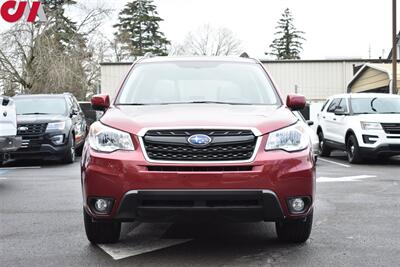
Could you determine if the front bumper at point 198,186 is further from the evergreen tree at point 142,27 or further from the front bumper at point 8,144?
the evergreen tree at point 142,27

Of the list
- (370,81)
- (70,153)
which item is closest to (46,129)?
(70,153)

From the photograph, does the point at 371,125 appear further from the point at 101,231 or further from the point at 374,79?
the point at 374,79

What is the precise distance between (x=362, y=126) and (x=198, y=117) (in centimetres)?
920

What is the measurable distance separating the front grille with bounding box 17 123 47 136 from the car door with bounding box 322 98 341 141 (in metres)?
7.06

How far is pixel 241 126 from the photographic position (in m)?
4.56

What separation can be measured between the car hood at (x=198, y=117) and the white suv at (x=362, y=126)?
27.3 ft

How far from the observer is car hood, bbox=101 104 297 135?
181 inches

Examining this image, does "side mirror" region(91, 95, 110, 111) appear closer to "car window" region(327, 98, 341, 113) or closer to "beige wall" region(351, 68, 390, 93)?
"car window" region(327, 98, 341, 113)

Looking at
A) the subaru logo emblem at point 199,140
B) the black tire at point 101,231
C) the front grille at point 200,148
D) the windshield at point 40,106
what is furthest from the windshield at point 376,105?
the subaru logo emblem at point 199,140

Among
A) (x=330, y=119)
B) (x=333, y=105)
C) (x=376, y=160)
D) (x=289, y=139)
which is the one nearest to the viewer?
(x=289, y=139)

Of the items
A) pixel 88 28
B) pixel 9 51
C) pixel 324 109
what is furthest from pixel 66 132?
pixel 88 28

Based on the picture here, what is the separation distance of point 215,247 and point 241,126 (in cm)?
123

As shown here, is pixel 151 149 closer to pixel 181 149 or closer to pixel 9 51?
pixel 181 149

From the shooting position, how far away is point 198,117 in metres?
4.71
